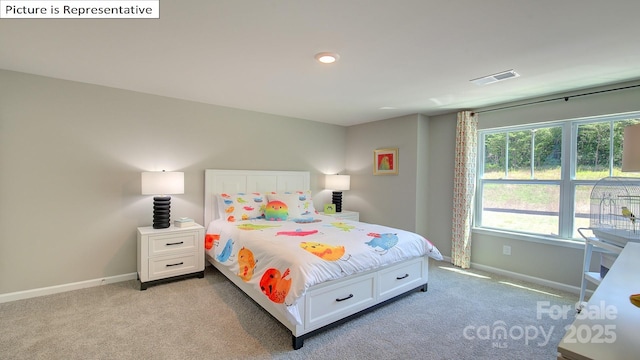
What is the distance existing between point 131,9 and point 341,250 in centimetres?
231

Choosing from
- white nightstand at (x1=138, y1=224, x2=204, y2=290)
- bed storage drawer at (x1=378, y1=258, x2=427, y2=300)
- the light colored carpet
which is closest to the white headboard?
white nightstand at (x1=138, y1=224, x2=204, y2=290)

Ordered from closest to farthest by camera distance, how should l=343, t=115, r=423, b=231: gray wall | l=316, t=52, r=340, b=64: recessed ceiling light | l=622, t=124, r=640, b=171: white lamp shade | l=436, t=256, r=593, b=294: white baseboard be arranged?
l=622, t=124, r=640, b=171: white lamp shade < l=316, t=52, r=340, b=64: recessed ceiling light < l=436, t=256, r=593, b=294: white baseboard < l=343, t=115, r=423, b=231: gray wall

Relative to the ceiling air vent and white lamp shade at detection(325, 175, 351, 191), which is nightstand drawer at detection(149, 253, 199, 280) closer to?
white lamp shade at detection(325, 175, 351, 191)

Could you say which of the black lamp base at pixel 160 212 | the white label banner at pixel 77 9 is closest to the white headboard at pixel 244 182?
the black lamp base at pixel 160 212

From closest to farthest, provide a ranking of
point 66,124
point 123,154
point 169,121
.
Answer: point 66,124 → point 123,154 → point 169,121

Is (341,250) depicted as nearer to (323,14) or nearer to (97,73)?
(323,14)

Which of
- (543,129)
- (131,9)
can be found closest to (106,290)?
(131,9)

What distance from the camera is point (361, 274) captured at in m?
2.53

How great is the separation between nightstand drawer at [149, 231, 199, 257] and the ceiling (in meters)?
1.72

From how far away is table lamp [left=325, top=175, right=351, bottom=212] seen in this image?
5.03 metres

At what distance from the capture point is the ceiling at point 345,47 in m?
1.70

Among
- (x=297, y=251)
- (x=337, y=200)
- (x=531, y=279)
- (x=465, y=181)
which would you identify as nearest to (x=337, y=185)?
(x=337, y=200)

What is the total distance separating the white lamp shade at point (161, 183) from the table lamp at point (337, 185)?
2.54 meters

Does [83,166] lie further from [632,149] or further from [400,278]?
[632,149]
